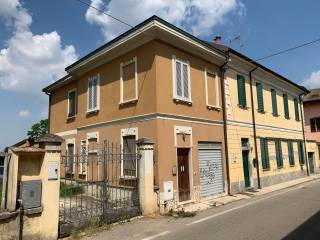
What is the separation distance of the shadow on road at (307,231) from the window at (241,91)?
27.4 ft

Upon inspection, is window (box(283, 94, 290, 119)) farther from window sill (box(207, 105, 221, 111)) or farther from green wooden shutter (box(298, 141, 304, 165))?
window sill (box(207, 105, 221, 111))

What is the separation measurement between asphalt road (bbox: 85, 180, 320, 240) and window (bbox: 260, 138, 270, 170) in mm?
6170

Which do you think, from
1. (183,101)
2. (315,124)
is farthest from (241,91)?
(315,124)

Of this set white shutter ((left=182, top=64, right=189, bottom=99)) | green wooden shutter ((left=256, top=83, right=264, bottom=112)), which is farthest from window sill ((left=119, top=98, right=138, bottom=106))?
green wooden shutter ((left=256, top=83, right=264, bottom=112))

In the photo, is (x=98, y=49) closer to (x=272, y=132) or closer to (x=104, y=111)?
(x=104, y=111)

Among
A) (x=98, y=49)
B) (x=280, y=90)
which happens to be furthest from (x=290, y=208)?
(x=280, y=90)

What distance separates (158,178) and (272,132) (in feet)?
36.5

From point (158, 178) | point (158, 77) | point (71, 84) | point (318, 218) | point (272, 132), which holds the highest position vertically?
point (71, 84)

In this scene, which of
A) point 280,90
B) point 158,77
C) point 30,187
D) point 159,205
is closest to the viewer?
point 30,187

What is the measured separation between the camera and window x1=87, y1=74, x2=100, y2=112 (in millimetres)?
14258

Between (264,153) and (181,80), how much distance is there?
824cm

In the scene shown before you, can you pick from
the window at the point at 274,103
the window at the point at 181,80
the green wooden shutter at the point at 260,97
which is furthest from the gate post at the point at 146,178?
the window at the point at 274,103

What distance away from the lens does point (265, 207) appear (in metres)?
10.8

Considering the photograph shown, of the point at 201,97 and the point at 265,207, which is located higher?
the point at 201,97
